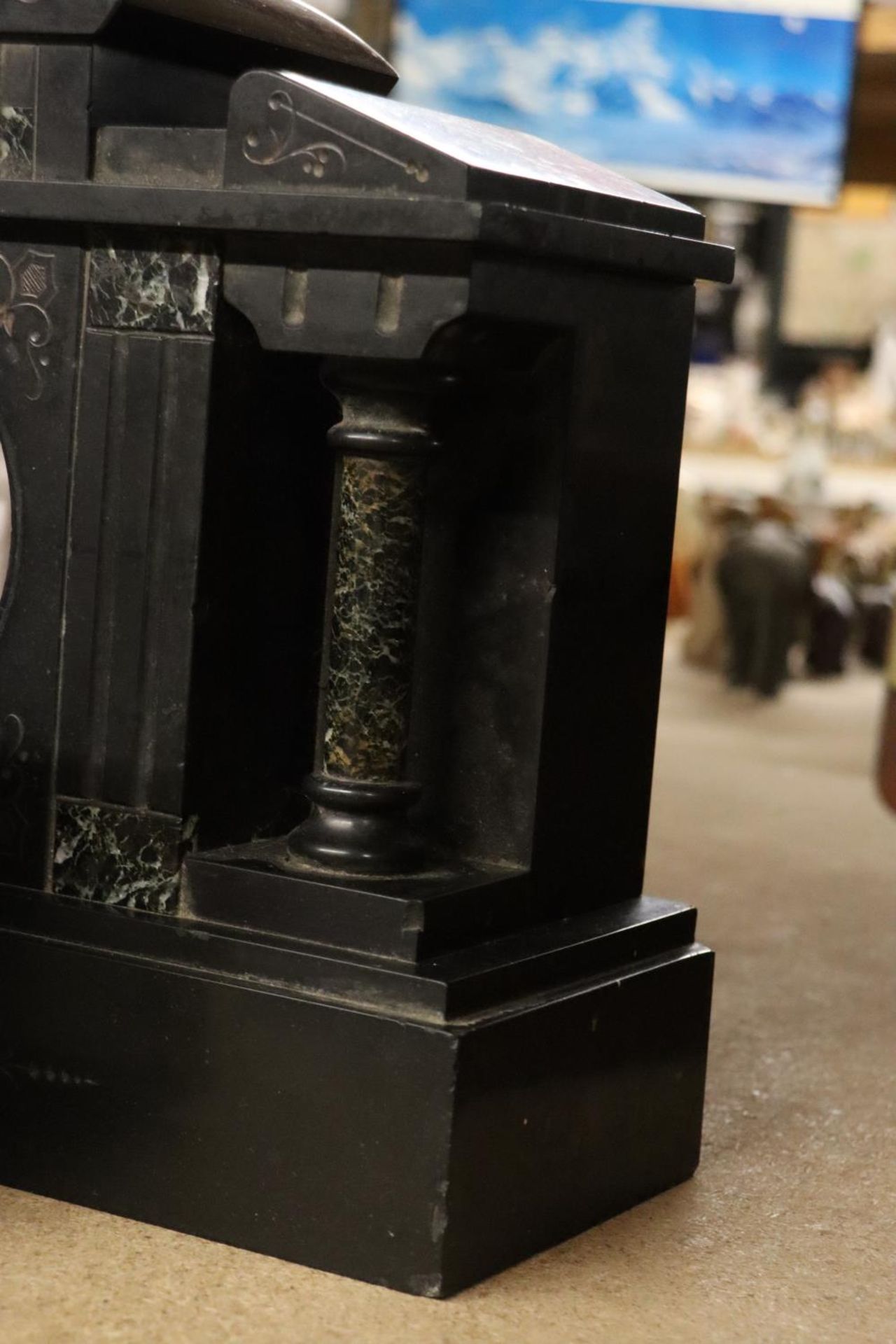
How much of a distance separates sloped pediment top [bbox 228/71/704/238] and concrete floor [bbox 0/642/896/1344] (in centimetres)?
88

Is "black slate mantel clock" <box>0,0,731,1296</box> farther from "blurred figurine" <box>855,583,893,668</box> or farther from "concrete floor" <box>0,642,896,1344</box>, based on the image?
"blurred figurine" <box>855,583,893,668</box>

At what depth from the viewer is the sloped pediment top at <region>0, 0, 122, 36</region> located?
1.70 meters

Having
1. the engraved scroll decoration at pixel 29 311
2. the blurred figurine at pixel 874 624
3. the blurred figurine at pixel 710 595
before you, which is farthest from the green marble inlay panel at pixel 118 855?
the blurred figurine at pixel 874 624

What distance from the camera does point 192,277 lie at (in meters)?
1.69

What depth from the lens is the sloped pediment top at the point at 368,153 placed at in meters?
1.55

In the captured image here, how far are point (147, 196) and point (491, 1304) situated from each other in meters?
0.96

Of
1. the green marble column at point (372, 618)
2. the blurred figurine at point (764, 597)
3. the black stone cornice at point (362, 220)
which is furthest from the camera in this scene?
the blurred figurine at point (764, 597)

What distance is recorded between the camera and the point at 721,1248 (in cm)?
176

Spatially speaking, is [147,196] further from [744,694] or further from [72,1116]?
[744,694]

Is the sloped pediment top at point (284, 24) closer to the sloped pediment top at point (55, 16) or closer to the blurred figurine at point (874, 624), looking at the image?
the sloped pediment top at point (55, 16)

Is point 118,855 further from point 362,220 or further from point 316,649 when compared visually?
point 362,220

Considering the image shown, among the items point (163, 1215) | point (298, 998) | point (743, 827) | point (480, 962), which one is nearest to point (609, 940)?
point (480, 962)

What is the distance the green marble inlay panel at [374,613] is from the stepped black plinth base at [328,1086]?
187 millimetres

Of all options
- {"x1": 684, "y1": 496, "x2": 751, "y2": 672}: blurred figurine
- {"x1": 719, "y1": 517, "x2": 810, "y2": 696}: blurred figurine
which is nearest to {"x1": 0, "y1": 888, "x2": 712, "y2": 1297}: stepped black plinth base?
{"x1": 719, "y1": 517, "x2": 810, "y2": 696}: blurred figurine
